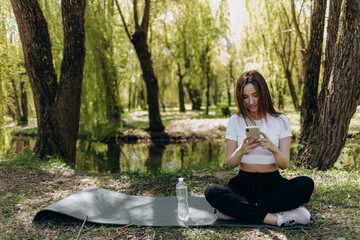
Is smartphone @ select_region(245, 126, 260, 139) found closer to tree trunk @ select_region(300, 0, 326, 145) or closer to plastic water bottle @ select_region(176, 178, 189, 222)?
plastic water bottle @ select_region(176, 178, 189, 222)

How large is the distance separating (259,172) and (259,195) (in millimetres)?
227

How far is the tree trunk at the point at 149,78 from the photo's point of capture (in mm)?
11383

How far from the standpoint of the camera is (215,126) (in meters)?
14.1

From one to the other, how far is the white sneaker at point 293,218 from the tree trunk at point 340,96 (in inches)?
83.9

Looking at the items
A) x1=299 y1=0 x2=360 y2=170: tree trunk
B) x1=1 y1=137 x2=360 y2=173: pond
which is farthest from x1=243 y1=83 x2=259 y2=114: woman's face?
x1=1 y1=137 x2=360 y2=173: pond

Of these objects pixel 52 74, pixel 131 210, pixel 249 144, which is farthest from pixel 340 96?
pixel 52 74

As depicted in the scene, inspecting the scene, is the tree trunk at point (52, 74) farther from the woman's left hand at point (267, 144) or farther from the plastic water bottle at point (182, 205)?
the woman's left hand at point (267, 144)

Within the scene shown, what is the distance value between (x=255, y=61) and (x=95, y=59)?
898 centimetres

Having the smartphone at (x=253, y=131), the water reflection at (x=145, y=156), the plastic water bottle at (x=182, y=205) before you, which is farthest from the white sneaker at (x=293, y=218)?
the water reflection at (x=145, y=156)

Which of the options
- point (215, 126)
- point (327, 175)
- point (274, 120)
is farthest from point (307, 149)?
point (215, 126)

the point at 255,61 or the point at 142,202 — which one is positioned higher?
the point at 255,61

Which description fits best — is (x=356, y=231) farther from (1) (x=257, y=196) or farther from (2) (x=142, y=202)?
(2) (x=142, y=202)

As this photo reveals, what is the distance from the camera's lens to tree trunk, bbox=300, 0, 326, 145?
16.7 ft

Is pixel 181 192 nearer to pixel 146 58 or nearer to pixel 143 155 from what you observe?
pixel 143 155
